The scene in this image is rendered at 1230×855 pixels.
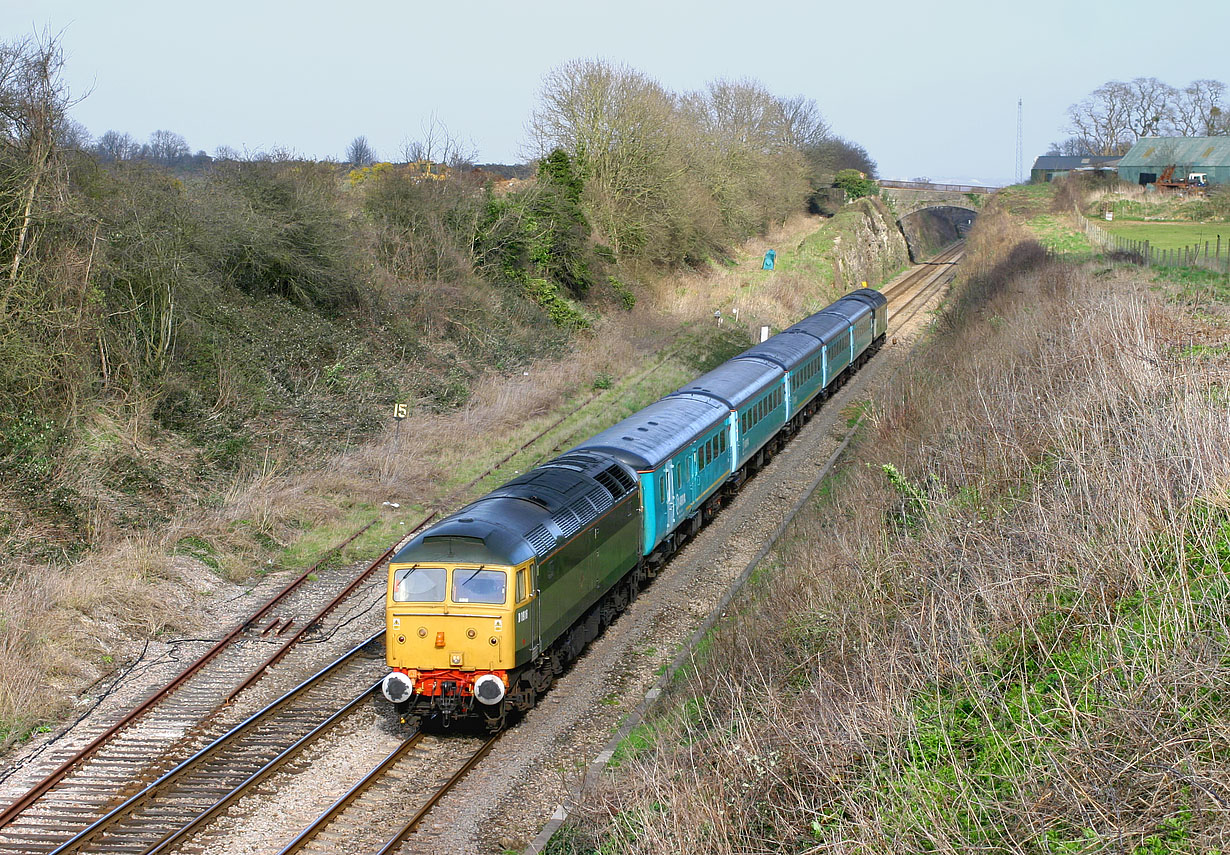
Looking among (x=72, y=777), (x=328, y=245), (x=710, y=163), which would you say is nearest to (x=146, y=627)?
(x=72, y=777)

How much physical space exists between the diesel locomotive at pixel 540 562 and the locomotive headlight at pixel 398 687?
16 mm

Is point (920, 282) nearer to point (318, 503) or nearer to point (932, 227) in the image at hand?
point (932, 227)

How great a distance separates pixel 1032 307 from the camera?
944 inches

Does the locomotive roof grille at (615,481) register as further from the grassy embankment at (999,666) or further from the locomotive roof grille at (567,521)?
the grassy embankment at (999,666)

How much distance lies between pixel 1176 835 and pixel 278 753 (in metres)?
9.17

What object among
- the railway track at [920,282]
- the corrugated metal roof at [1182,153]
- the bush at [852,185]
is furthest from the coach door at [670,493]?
the bush at [852,185]

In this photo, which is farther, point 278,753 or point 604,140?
point 604,140

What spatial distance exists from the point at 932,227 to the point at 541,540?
87814 mm

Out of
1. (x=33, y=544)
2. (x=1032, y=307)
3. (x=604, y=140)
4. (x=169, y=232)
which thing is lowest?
(x=33, y=544)

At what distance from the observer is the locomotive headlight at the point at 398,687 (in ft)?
38.3

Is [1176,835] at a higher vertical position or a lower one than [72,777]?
higher

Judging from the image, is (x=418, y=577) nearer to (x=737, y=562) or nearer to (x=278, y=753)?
(x=278, y=753)

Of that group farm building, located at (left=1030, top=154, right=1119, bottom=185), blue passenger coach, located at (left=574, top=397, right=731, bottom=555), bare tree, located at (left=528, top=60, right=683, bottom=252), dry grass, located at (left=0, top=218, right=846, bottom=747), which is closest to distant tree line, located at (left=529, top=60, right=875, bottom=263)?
bare tree, located at (left=528, top=60, right=683, bottom=252)

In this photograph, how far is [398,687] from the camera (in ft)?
38.4
